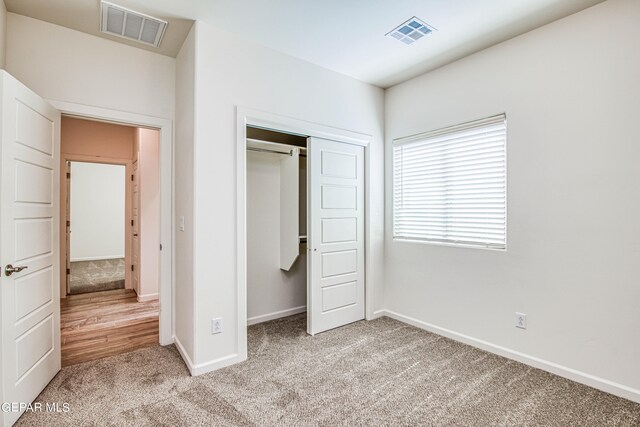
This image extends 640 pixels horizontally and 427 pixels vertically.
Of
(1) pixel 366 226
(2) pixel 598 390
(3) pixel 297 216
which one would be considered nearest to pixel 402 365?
(2) pixel 598 390

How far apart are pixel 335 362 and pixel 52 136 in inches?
115

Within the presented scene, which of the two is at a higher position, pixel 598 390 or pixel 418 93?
pixel 418 93

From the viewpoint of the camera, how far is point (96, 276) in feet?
20.7

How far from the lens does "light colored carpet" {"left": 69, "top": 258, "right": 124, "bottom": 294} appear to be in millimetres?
5410

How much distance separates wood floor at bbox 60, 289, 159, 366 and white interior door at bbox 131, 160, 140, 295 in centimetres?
29

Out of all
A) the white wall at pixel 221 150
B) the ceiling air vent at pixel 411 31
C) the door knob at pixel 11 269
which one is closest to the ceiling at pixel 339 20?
the ceiling air vent at pixel 411 31

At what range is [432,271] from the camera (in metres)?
3.40

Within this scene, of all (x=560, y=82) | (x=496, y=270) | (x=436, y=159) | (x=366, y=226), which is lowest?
(x=496, y=270)

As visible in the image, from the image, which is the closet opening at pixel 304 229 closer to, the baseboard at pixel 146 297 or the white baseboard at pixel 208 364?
the white baseboard at pixel 208 364

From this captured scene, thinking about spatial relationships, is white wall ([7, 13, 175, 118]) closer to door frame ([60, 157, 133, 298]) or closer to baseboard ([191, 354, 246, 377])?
baseboard ([191, 354, 246, 377])

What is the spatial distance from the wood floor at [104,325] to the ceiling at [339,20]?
2878 mm

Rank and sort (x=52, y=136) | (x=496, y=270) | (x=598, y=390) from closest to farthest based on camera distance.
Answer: (x=598, y=390) < (x=52, y=136) < (x=496, y=270)

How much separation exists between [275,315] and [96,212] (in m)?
7.05

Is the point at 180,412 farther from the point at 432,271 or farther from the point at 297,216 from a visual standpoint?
the point at 432,271
